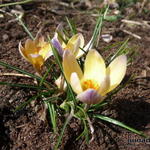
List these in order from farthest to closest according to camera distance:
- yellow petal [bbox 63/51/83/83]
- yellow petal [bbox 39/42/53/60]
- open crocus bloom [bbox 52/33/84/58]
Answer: yellow petal [bbox 39/42/53/60], open crocus bloom [bbox 52/33/84/58], yellow petal [bbox 63/51/83/83]

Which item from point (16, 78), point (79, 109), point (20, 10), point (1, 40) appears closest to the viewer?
point (79, 109)

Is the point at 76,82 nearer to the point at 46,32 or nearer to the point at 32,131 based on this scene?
the point at 32,131

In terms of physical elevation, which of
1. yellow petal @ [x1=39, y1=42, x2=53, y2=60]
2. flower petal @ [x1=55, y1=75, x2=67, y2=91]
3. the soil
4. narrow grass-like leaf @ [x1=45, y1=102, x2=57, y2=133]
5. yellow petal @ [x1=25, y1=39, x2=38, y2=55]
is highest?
yellow petal @ [x1=25, y1=39, x2=38, y2=55]

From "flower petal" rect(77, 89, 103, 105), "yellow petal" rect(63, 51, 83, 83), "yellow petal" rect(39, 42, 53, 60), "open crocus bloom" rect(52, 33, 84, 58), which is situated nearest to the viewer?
"flower petal" rect(77, 89, 103, 105)

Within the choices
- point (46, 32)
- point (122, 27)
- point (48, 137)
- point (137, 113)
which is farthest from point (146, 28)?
point (48, 137)

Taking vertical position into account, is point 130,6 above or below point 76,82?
below

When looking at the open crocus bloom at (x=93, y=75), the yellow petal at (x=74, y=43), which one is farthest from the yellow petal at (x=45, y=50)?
the open crocus bloom at (x=93, y=75)

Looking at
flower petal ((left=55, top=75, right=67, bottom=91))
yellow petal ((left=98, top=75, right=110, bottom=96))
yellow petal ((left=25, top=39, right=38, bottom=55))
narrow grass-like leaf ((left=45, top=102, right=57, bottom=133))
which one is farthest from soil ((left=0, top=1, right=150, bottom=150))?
yellow petal ((left=98, top=75, right=110, bottom=96))

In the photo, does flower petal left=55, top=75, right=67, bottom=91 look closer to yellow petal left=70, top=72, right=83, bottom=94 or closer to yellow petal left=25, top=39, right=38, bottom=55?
yellow petal left=25, top=39, right=38, bottom=55
